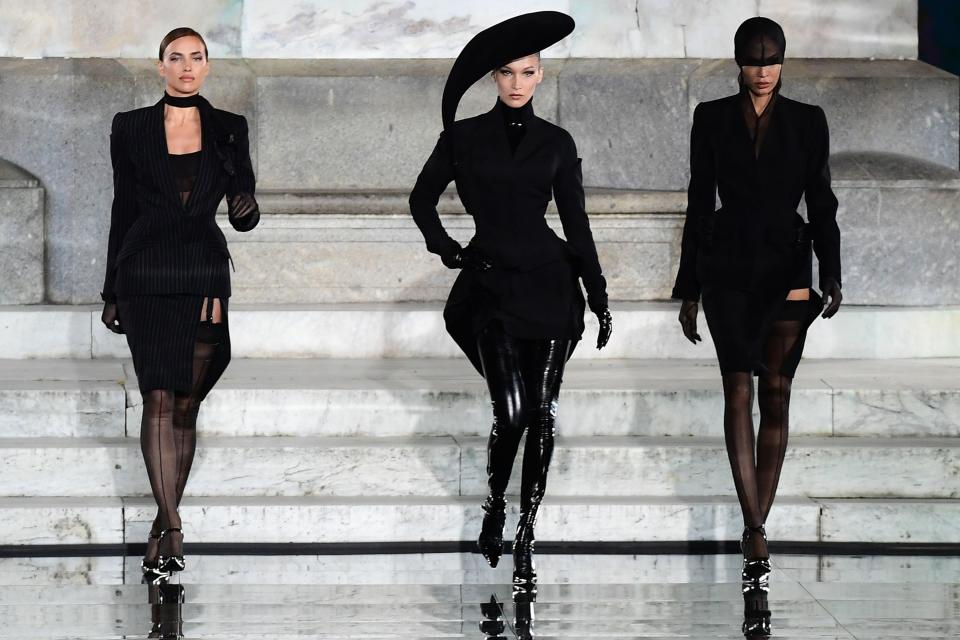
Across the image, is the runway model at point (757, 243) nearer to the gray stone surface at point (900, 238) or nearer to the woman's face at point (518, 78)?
the woman's face at point (518, 78)

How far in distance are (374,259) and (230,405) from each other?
88.9 inches

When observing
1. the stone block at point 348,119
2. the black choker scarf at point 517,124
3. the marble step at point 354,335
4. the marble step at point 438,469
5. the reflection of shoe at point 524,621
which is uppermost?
the stone block at point 348,119

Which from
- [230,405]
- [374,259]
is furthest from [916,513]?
[374,259]

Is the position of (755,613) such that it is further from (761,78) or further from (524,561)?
(761,78)

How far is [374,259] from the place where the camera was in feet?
30.8

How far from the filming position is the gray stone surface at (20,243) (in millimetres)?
9492

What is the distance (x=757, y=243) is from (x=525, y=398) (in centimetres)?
100

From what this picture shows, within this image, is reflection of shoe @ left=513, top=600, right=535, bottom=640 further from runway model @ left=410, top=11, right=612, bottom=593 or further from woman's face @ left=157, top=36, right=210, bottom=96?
woman's face @ left=157, top=36, right=210, bottom=96

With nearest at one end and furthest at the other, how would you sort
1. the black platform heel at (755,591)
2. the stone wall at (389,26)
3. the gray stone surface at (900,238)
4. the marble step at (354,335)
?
the black platform heel at (755,591) → the marble step at (354,335) → the gray stone surface at (900,238) → the stone wall at (389,26)

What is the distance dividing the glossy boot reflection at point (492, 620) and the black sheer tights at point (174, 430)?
1193 mm

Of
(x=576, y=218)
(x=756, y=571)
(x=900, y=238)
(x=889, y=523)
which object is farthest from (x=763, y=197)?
(x=900, y=238)

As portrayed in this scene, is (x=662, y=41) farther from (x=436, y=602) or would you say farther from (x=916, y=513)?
Result: (x=436, y=602)

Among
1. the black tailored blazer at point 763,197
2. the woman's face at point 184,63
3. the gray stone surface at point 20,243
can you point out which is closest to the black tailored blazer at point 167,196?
the woman's face at point 184,63

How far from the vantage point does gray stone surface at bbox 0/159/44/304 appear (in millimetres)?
9492
